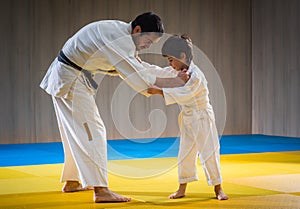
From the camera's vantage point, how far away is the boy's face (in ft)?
13.8

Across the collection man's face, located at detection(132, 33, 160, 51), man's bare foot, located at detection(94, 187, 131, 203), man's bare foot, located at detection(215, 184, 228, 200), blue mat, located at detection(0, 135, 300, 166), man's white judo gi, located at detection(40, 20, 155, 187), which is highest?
man's face, located at detection(132, 33, 160, 51)

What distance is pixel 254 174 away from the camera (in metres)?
5.73

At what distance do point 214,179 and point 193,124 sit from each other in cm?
45

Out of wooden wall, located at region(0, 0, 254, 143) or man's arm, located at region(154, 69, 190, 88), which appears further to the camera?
wooden wall, located at region(0, 0, 254, 143)

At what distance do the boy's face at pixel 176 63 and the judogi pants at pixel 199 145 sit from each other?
0.34 metres

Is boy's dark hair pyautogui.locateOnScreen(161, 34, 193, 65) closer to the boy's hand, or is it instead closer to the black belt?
the boy's hand

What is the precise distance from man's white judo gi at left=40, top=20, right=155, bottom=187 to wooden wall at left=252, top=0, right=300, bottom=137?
7.35m

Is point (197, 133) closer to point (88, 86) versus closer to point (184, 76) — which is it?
point (184, 76)

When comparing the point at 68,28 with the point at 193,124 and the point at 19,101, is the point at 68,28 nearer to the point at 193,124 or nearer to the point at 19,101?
the point at 19,101

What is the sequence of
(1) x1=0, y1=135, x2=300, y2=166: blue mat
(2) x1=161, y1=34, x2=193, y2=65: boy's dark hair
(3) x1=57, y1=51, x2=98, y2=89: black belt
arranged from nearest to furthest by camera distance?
1. (2) x1=161, y1=34, x2=193, y2=65: boy's dark hair
2. (3) x1=57, y1=51, x2=98, y2=89: black belt
3. (1) x1=0, y1=135, x2=300, y2=166: blue mat

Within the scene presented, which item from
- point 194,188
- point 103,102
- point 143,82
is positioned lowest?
point 103,102

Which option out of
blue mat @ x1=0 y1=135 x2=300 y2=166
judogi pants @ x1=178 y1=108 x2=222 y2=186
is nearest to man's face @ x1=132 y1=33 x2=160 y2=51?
judogi pants @ x1=178 y1=108 x2=222 y2=186

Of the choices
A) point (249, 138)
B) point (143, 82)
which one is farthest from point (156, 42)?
point (249, 138)

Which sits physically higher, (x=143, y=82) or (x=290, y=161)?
(x=143, y=82)
